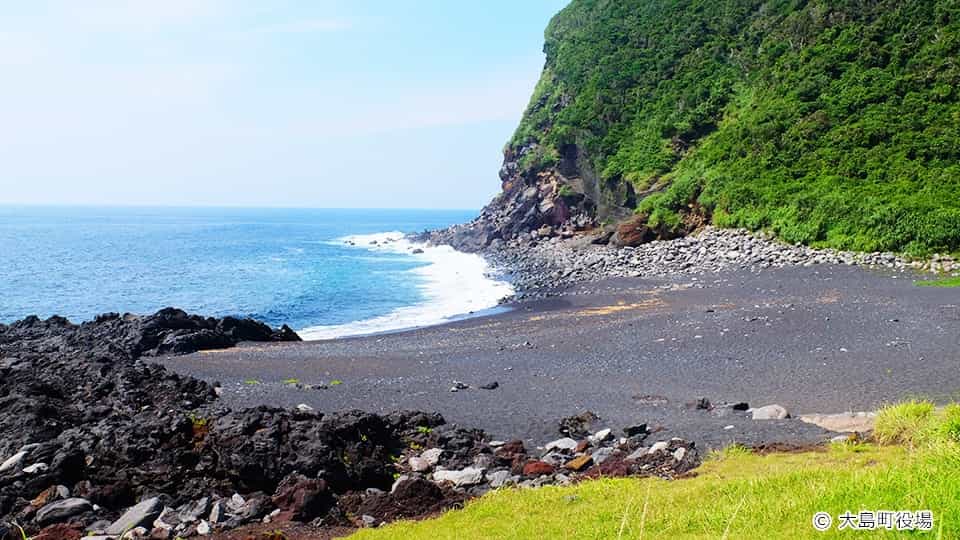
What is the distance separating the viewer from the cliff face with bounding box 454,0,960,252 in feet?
122

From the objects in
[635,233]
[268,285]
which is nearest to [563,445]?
[635,233]

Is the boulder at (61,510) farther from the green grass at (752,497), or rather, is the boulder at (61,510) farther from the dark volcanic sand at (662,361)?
the dark volcanic sand at (662,361)

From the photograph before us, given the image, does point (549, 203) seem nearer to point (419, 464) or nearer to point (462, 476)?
point (419, 464)

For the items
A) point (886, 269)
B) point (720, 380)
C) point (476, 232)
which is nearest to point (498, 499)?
point (720, 380)

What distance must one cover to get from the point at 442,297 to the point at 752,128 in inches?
965

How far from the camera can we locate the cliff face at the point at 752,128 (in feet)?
122

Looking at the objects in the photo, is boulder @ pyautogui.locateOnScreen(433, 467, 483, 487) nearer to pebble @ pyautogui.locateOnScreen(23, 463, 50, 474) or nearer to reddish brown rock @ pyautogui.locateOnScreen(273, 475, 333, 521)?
reddish brown rock @ pyautogui.locateOnScreen(273, 475, 333, 521)

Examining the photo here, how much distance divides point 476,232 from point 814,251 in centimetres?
4493

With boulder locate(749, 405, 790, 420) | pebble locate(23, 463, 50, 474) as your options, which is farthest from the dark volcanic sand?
pebble locate(23, 463, 50, 474)

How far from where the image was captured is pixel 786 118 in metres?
46.8

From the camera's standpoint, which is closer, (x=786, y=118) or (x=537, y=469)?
(x=537, y=469)

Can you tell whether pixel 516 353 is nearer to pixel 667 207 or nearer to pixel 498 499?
pixel 498 499

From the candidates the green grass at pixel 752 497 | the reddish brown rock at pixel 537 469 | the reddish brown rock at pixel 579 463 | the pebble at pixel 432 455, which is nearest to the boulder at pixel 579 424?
the reddish brown rock at pixel 579 463

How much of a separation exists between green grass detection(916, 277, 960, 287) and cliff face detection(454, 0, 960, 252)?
4.84m
